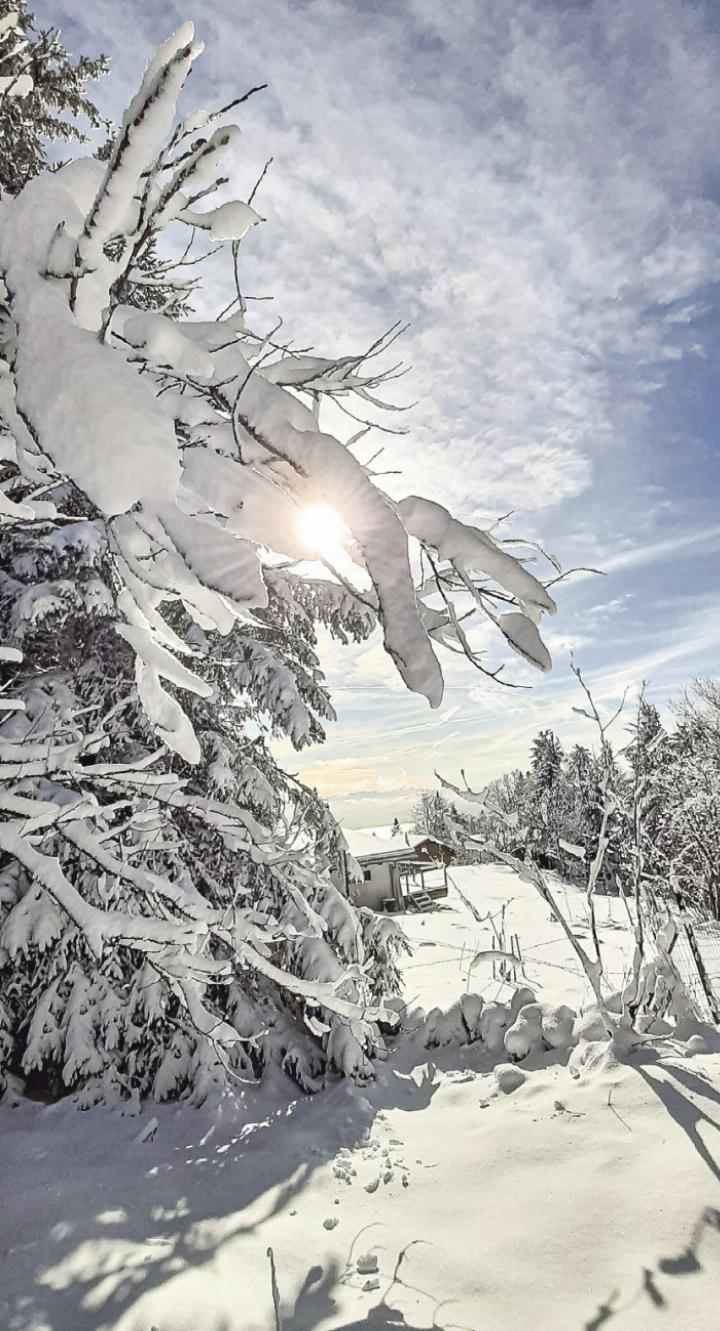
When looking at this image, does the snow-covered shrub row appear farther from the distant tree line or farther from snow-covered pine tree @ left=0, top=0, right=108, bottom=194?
snow-covered pine tree @ left=0, top=0, right=108, bottom=194

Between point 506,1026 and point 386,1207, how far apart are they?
326 cm

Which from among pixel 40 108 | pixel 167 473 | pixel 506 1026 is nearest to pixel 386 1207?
pixel 506 1026

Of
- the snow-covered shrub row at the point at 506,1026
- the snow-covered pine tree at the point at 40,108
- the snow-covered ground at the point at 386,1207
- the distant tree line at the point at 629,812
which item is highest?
the snow-covered pine tree at the point at 40,108

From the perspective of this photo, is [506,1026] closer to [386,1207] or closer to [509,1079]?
[509,1079]

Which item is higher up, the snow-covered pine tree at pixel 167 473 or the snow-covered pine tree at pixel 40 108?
the snow-covered pine tree at pixel 40 108

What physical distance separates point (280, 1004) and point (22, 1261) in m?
3.60

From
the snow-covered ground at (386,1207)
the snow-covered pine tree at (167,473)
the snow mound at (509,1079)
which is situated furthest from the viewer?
Answer: the snow mound at (509,1079)

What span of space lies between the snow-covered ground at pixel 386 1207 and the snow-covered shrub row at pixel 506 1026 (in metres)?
0.25

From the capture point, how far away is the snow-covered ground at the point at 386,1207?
3.29 metres

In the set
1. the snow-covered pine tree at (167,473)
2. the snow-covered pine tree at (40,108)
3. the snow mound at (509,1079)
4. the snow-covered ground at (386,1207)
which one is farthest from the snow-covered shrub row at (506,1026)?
the snow-covered pine tree at (40,108)

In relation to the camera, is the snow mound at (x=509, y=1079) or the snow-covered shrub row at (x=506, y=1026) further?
the snow-covered shrub row at (x=506, y=1026)

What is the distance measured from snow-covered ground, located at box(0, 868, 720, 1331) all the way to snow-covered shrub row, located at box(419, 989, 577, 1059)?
0.81 ft

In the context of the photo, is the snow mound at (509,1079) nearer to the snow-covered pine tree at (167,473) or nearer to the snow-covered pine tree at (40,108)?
the snow-covered pine tree at (167,473)

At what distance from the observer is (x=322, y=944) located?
6836 millimetres
